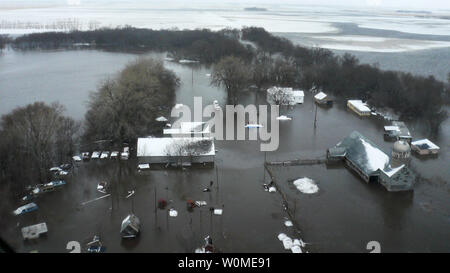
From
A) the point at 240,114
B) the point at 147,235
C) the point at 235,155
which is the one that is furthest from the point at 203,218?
the point at 240,114

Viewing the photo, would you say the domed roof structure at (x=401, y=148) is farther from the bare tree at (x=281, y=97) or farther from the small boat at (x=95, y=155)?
the small boat at (x=95, y=155)

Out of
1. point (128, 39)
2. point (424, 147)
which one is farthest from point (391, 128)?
point (128, 39)

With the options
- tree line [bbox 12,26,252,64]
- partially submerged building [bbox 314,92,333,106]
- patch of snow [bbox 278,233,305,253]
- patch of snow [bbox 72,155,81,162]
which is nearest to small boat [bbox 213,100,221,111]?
partially submerged building [bbox 314,92,333,106]

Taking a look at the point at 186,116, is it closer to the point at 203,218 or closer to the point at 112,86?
the point at 112,86

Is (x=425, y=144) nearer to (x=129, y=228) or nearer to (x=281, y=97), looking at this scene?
(x=281, y=97)

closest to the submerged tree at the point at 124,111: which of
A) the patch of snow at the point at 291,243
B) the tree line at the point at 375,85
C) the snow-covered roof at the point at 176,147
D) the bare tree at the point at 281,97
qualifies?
the snow-covered roof at the point at 176,147
